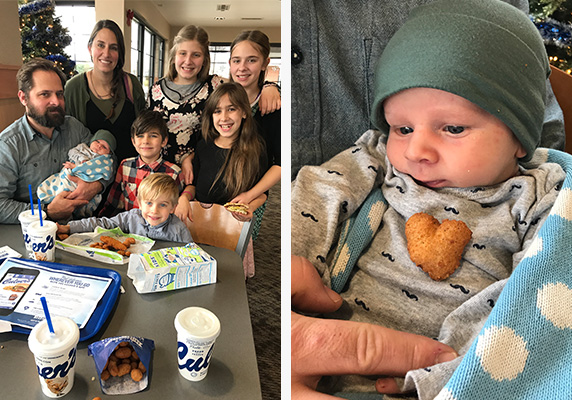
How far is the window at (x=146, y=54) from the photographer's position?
0.77 meters

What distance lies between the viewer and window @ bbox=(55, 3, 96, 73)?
772 millimetres

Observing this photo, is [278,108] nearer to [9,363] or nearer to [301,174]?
[301,174]

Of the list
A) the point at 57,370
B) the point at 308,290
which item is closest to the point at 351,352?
the point at 308,290

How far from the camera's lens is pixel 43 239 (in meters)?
0.77

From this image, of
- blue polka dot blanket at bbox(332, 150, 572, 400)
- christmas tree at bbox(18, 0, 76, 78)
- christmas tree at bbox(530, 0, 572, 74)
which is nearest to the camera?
blue polka dot blanket at bbox(332, 150, 572, 400)

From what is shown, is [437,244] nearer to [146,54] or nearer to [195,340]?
[195,340]

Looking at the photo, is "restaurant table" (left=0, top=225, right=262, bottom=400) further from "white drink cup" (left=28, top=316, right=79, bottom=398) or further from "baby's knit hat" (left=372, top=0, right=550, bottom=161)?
"baby's knit hat" (left=372, top=0, right=550, bottom=161)

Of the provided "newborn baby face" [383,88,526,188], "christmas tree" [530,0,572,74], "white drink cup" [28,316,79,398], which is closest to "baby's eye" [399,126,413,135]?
"newborn baby face" [383,88,526,188]

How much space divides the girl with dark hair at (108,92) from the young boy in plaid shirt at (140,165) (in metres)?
0.02

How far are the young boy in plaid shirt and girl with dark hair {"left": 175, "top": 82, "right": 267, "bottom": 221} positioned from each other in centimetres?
5

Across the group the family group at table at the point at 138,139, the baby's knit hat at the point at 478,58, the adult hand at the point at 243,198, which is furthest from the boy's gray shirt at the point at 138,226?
the baby's knit hat at the point at 478,58

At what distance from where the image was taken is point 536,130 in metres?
0.35

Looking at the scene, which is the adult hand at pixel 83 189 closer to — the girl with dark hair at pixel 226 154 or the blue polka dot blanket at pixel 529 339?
the girl with dark hair at pixel 226 154

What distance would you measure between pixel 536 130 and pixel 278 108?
0.47m
